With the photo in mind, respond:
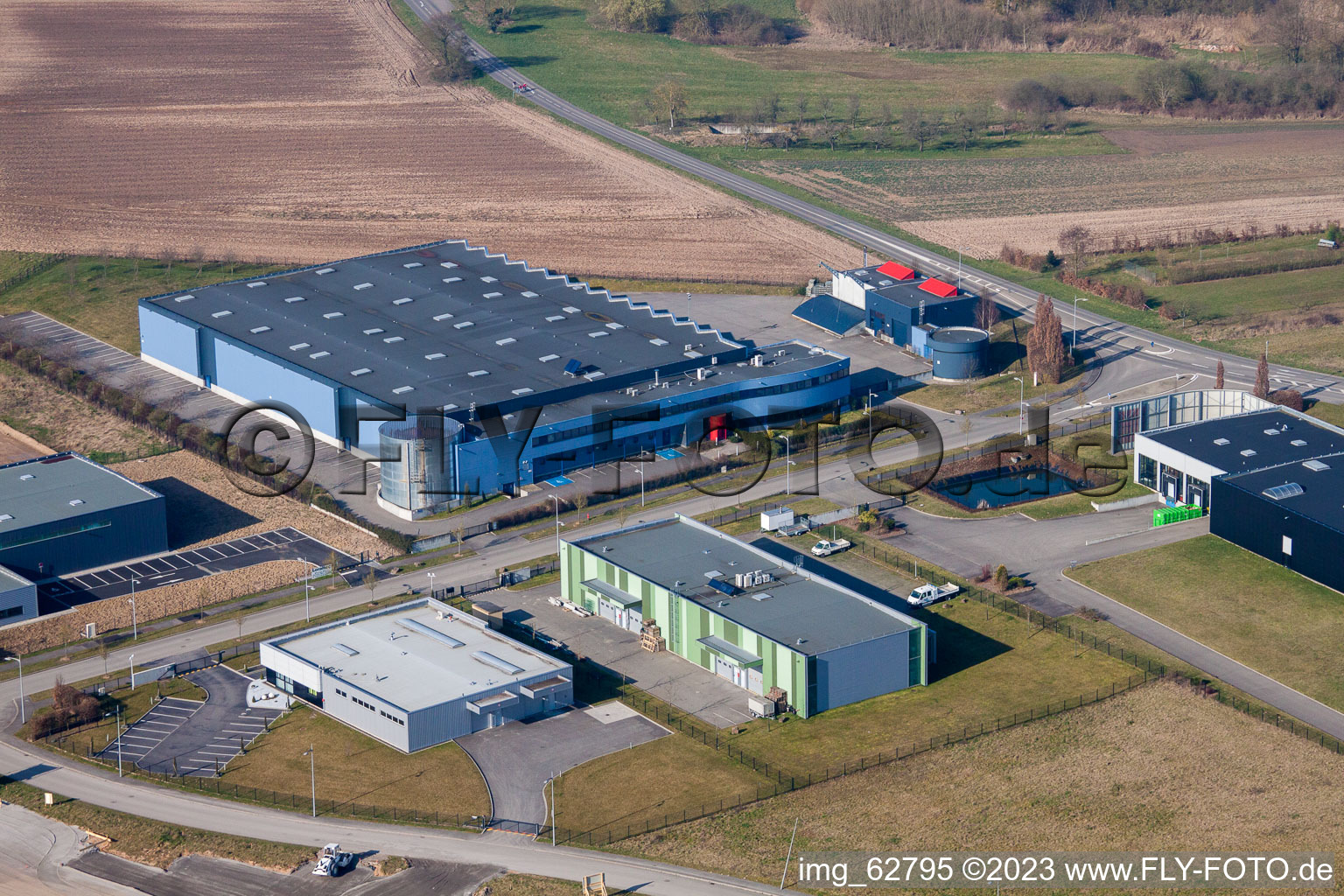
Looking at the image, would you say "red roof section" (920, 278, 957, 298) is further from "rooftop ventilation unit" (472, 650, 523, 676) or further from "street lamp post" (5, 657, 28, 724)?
"street lamp post" (5, 657, 28, 724)

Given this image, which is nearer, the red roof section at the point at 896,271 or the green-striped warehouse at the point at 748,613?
the green-striped warehouse at the point at 748,613

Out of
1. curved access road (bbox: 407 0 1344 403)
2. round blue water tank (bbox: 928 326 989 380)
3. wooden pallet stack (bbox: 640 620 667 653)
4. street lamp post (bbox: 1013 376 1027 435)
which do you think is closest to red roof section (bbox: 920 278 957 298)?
curved access road (bbox: 407 0 1344 403)

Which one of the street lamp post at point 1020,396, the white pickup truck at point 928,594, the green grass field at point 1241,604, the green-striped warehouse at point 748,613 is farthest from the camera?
the street lamp post at point 1020,396

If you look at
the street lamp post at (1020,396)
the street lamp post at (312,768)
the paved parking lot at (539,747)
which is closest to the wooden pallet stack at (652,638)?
the paved parking lot at (539,747)

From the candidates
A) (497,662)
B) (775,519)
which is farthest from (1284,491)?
(497,662)

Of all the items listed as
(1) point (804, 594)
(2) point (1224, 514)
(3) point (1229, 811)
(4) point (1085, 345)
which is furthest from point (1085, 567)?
(4) point (1085, 345)

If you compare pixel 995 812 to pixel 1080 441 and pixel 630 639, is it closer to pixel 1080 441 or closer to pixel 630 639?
pixel 630 639

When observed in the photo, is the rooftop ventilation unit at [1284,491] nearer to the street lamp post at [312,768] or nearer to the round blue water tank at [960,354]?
the round blue water tank at [960,354]
